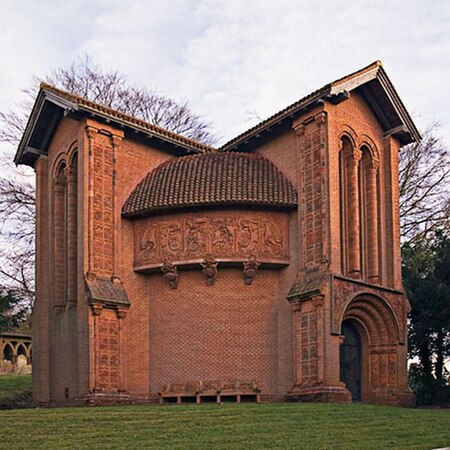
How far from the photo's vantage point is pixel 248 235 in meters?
25.0

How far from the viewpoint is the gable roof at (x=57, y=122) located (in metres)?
25.2

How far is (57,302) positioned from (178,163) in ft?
20.8

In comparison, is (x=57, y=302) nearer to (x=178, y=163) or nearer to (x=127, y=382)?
(x=127, y=382)

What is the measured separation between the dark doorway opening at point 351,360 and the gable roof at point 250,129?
7.08 meters

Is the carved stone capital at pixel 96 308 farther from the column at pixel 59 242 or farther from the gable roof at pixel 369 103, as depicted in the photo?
the gable roof at pixel 369 103

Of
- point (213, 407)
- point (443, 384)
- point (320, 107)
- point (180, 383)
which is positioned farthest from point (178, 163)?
point (443, 384)

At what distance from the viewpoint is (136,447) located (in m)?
14.0

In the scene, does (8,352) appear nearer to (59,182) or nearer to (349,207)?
(59,182)

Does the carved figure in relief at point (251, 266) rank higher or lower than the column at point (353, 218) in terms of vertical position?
lower

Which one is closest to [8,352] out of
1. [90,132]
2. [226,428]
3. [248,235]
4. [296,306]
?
[90,132]

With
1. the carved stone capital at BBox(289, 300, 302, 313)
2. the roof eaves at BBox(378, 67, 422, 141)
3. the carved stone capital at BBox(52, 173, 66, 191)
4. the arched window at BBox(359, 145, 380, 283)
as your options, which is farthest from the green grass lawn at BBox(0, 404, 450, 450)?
the roof eaves at BBox(378, 67, 422, 141)

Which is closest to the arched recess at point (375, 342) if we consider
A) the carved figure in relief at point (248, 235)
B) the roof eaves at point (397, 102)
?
the carved figure in relief at point (248, 235)

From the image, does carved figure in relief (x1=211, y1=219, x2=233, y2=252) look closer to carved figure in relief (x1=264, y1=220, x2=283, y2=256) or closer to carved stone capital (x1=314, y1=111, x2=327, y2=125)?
carved figure in relief (x1=264, y1=220, x2=283, y2=256)

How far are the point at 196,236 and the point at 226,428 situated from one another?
32.5 feet
